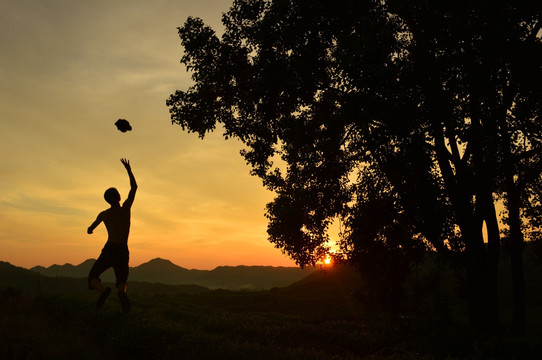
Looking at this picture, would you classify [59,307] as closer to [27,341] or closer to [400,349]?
[27,341]

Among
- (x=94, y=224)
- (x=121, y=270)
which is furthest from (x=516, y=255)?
(x=94, y=224)

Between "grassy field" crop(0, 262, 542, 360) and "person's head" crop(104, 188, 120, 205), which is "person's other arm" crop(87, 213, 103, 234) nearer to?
"person's head" crop(104, 188, 120, 205)

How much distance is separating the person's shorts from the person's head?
2.78 feet

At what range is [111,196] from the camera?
341 inches

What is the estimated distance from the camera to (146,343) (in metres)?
14.7

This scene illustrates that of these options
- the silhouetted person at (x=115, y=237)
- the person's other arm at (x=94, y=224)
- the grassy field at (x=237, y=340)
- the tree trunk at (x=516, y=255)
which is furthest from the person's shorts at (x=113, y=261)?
the tree trunk at (x=516, y=255)

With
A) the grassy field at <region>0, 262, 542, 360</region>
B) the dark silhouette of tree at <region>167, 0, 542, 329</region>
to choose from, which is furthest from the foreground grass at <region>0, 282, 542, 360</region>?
the dark silhouette of tree at <region>167, 0, 542, 329</region>

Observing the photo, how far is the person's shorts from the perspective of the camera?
847cm

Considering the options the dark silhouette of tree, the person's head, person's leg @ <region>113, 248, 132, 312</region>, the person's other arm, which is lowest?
person's leg @ <region>113, 248, 132, 312</region>

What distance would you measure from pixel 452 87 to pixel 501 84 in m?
1.81

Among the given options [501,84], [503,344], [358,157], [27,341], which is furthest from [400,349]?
[27,341]

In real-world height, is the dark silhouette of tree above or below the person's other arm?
above

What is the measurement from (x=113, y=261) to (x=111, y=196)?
131cm

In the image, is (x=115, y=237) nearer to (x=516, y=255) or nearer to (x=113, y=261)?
(x=113, y=261)
